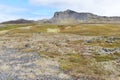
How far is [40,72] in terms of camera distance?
58.2m

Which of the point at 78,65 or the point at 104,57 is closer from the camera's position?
the point at 78,65

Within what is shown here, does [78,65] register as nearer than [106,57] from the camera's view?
Yes

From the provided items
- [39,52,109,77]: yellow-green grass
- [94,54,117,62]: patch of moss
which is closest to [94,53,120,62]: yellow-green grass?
[94,54,117,62]: patch of moss

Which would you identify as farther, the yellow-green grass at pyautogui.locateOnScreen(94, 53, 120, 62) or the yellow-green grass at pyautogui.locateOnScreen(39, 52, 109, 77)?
the yellow-green grass at pyautogui.locateOnScreen(94, 53, 120, 62)

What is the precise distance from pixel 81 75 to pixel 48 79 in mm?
6313

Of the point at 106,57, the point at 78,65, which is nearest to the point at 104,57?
the point at 106,57

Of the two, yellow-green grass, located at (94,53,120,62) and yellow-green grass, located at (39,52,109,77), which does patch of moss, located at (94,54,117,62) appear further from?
yellow-green grass, located at (39,52,109,77)

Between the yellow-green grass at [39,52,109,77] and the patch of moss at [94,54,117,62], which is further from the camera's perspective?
the patch of moss at [94,54,117,62]

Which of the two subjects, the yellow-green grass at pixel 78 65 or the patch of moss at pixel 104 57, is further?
the patch of moss at pixel 104 57

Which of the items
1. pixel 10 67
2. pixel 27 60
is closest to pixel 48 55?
pixel 27 60

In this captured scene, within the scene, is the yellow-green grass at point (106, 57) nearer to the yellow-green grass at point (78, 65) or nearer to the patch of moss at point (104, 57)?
the patch of moss at point (104, 57)

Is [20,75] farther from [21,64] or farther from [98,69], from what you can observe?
[98,69]

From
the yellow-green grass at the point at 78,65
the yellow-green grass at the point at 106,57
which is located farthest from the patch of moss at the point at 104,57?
the yellow-green grass at the point at 78,65

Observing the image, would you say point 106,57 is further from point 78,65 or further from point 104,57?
point 78,65
